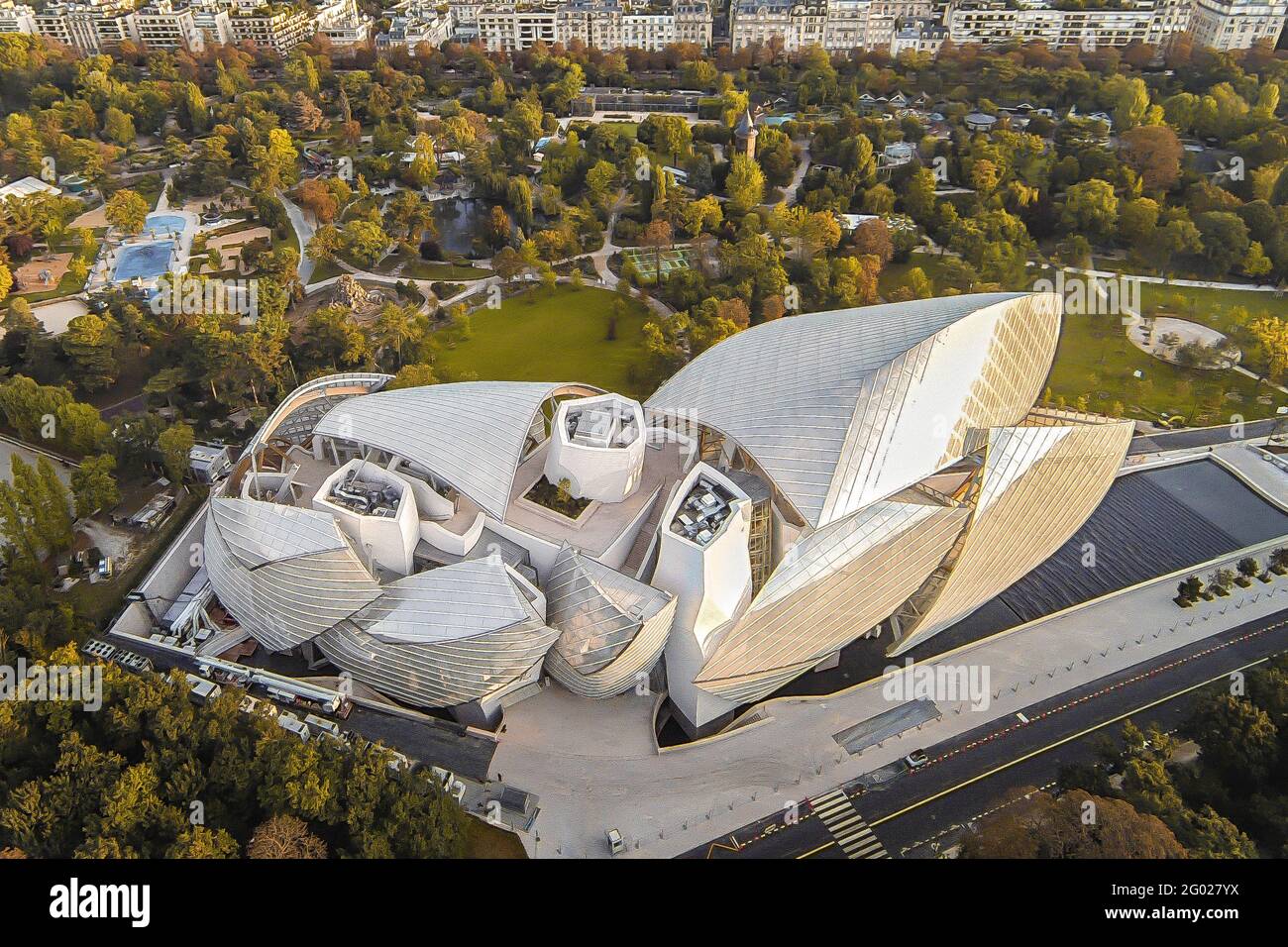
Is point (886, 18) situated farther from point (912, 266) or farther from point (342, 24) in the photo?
point (342, 24)

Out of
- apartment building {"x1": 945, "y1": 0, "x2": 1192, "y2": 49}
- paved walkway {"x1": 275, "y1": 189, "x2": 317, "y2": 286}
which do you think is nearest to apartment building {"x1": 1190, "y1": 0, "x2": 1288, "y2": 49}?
apartment building {"x1": 945, "y1": 0, "x2": 1192, "y2": 49}

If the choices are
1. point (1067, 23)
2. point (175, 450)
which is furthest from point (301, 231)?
point (1067, 23)

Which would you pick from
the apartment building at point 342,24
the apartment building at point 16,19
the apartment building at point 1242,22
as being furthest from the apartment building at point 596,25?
the apartment building at point 1242,22

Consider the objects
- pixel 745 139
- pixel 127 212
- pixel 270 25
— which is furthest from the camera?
pixel 270 25

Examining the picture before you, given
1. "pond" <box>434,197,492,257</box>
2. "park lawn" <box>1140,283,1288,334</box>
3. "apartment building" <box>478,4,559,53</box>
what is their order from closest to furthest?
"park lawn" <box>1140,283,1288,334</box> → "pond" <box>434,197,492,257</box> → "apartment building" <box>478,4,559,53</box>

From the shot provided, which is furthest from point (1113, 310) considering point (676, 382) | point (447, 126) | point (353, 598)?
point (447, 126)

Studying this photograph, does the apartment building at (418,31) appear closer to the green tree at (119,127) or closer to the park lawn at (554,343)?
the green tree at (119,127)

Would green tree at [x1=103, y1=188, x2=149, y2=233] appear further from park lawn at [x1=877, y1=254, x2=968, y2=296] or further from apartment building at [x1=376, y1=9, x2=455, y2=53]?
park lawn at [x1=877, y1=254, x2=968, y2=296]
